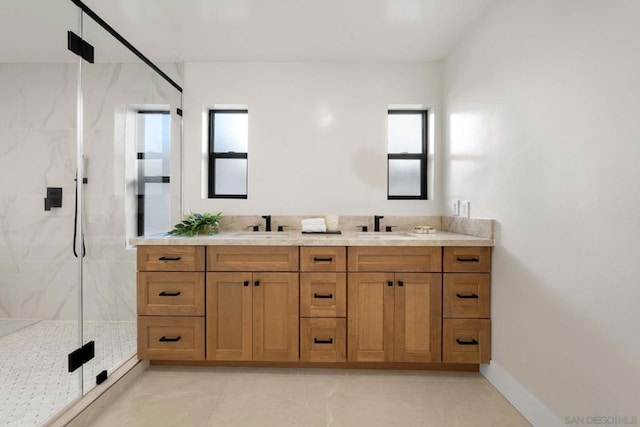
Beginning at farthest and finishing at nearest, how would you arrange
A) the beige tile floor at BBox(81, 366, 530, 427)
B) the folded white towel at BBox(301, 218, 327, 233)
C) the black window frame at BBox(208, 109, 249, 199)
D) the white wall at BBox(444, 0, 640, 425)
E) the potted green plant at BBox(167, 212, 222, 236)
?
the black window frame at BBox(208, 109, 249, 199)
the folded white towel at BBox(301, 218, 327, 233)
the potted green plant at BBox(167, 212, 222, 236)
the beige tile floor at BBox(81, 366, 530, 427)
the white wall at BBox(444, 0, 640, 425)

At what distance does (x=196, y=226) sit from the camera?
2.35 meters

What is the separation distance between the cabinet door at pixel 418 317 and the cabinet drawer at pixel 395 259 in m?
0.05

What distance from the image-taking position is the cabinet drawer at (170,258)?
6.96 ft

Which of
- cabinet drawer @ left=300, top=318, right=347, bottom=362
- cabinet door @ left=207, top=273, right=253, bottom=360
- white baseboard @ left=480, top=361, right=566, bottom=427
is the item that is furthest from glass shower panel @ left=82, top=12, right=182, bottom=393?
white baseboard @ left=480, top=361, right=566, bottom=427

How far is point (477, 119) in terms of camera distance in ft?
7.19

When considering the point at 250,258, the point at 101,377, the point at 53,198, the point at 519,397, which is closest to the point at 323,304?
the point at 250,258

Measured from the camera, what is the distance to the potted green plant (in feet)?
7.68

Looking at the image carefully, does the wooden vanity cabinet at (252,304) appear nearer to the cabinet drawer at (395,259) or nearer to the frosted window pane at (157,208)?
the cabinet drawer at (395,259)

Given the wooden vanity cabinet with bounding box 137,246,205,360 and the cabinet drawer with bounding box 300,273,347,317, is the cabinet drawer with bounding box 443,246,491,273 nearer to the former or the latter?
the cabinet drawer with bounding box 300,273,347,317

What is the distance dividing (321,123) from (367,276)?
4.75 feet

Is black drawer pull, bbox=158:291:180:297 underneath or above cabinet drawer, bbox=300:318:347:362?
above

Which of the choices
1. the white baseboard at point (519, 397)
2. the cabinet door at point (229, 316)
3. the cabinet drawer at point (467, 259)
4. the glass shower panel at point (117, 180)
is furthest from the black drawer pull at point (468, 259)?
the glass shower panel at point (117, 180)

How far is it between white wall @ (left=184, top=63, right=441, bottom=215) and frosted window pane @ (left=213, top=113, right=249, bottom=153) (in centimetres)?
19

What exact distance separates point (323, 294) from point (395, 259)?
0.55m
